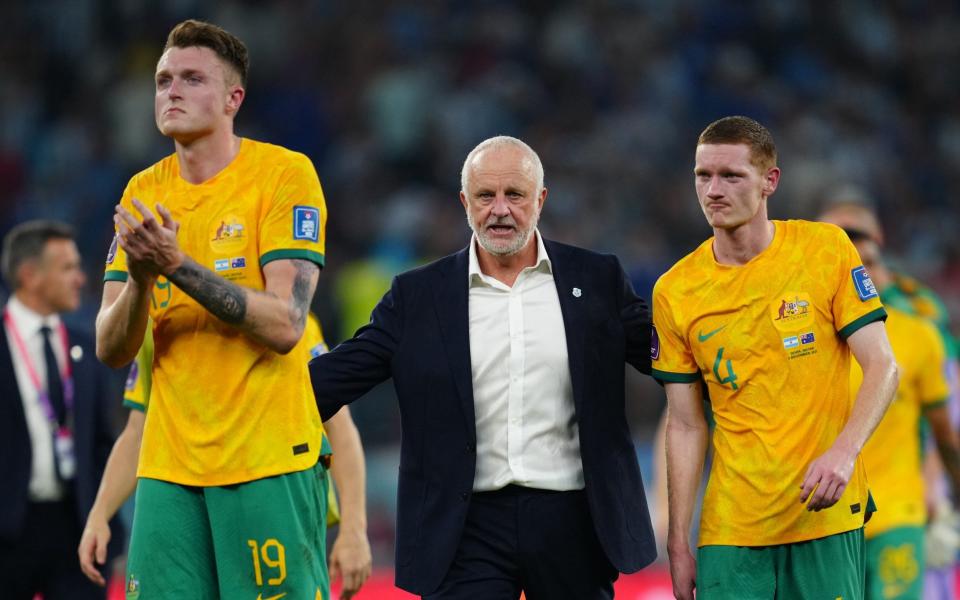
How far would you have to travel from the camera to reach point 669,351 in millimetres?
5387

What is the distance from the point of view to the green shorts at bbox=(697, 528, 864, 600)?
Result: 5.20 meters

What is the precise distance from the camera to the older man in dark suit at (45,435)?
720 centimetres

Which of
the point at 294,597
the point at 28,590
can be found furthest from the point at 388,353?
the point at 28,590

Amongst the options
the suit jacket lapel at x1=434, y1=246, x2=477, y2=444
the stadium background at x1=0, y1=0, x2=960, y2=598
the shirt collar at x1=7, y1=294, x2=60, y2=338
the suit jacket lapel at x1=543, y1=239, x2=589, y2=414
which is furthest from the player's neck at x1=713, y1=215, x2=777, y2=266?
the stadium background at x1=0, y1=0, x2=960, y2=598

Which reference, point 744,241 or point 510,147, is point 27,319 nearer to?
point 510,147

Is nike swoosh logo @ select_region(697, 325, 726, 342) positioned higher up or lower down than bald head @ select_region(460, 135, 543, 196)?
lower down

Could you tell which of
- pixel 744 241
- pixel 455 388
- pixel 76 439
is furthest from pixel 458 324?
pixel 76 439

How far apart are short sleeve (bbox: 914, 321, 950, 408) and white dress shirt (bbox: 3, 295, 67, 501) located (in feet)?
13.9

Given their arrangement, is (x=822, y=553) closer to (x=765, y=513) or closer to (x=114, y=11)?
(x=765, y=513)

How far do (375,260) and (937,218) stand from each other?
20.0ft

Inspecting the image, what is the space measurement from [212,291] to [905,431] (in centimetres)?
423

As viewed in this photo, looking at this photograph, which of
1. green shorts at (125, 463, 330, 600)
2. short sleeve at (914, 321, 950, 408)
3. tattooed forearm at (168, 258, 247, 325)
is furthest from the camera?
short sleeve at (914, 321, 950, 408)

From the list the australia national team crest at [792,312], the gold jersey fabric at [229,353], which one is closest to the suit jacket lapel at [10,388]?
the gold jersey fabric at [229,353]

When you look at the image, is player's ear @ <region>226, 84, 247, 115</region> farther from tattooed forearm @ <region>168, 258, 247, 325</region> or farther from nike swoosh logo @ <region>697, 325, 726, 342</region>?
nike swoosh logo @ <region>697, 325, 726, 342</region>
